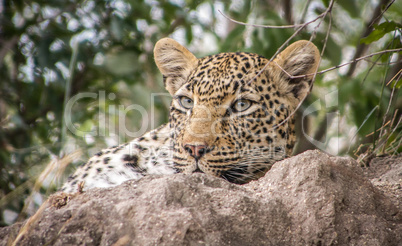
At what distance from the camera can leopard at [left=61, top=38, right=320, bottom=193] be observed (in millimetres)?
4352

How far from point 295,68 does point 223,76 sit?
31.0 inches

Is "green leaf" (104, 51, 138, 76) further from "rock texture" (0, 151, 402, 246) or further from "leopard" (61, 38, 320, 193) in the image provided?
"rock texture" (0, 151, 402, 246)

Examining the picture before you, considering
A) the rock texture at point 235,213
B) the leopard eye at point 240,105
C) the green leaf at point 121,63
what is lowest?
the rock texture at point 235,213

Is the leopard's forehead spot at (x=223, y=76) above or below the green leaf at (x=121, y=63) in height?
below

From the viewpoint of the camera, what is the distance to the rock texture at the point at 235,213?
2.59 meters

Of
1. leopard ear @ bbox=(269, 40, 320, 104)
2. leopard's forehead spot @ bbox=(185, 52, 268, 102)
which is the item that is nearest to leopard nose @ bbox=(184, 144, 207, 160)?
leopard's forehead spot @ bbox=(185, 52, 268, 102)

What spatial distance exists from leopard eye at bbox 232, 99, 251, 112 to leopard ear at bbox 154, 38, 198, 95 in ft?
2.85

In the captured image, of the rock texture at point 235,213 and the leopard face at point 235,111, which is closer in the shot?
the rock texture at point 235,213

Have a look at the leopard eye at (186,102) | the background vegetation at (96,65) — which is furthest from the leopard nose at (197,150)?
the background vegetation at (96,65)

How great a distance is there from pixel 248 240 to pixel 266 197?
45 cm

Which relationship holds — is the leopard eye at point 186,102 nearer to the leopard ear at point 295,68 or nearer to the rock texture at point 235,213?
the leopard ear at point 295,68

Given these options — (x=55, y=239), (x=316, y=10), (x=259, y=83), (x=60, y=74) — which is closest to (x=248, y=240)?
(x=55, y=239)

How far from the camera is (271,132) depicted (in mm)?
4734

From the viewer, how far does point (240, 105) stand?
189 inches
